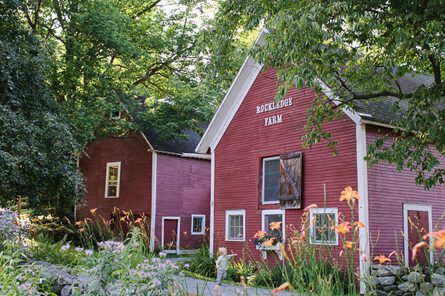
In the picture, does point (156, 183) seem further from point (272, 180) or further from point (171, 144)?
point (272, 180)

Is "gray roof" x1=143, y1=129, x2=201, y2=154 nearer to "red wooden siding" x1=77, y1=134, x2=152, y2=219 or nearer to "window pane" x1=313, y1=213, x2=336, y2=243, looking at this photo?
"red wooden siding" x1=77, y1=134, x2=152, y2=219

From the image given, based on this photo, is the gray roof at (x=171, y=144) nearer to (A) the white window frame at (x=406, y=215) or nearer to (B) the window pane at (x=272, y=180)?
(B) the window pane at (x=272, y=180)

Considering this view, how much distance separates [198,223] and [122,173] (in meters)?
4.63

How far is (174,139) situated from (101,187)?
16.2 ft

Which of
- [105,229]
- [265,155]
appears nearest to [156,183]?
[265,155]

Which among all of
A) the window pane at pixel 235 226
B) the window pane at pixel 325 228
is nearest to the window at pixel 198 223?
the window pane at pixel 235 226

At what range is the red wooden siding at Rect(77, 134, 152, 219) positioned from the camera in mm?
25188

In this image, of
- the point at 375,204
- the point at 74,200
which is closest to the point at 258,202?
the point at 375,204

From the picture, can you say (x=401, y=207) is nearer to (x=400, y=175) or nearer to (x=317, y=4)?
(x=400, y=175)

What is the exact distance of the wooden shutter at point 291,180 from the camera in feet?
52.1

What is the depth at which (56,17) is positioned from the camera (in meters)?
23.8

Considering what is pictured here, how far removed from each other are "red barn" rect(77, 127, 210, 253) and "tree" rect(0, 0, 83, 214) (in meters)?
4.70

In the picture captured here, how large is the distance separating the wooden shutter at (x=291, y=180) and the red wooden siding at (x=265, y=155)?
18 cm

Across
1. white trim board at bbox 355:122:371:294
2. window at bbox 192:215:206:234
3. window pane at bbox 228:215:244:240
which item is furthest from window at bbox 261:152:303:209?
window at bbox 192:215:206:234
